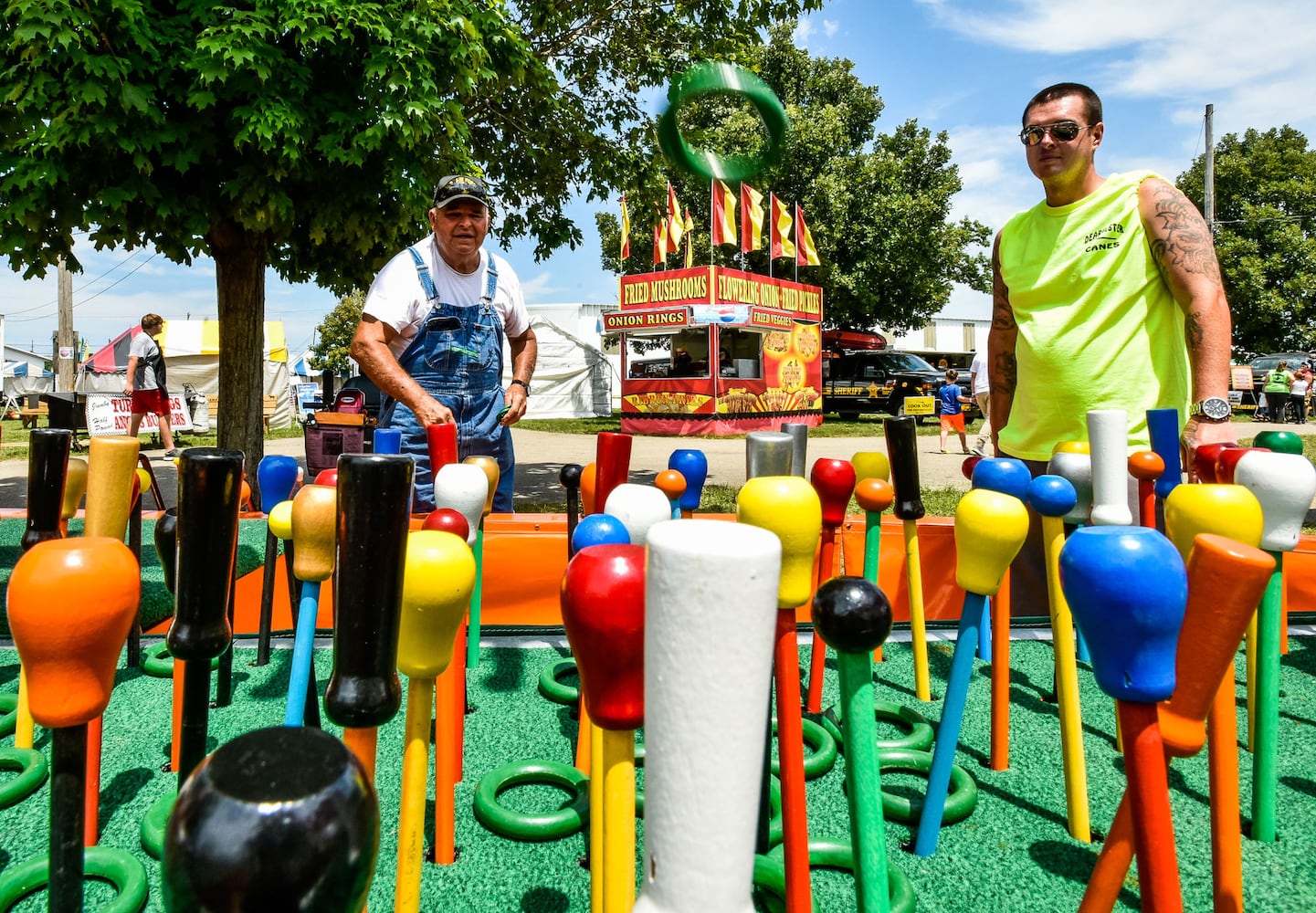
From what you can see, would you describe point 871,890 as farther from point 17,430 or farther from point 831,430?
point 17,430

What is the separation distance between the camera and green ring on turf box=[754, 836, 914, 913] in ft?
3.67

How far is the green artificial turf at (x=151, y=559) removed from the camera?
2.49 metres

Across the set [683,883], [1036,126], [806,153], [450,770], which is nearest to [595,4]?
[1036,126]

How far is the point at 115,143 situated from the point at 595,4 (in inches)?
153

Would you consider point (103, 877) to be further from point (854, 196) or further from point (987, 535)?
point (854, 196)

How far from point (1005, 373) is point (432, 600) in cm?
245

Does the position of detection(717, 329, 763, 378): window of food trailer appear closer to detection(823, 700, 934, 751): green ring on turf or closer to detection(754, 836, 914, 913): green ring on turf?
detection(823, 700, 934, 751): green ring on turf

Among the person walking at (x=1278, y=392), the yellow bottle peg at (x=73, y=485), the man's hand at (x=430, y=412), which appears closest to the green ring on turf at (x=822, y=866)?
the yellow bottle peg at (x=73, y=485)

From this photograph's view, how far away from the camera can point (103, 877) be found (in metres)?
1.22

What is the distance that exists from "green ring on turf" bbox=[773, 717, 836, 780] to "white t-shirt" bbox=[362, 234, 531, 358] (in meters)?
1.88

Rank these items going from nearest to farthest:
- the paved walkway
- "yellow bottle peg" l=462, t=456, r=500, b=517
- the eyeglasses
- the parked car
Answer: "yellow bottle peg" l=462, t=456, r=500, b=517, the eyeglasses, the paved walkway, the parked car

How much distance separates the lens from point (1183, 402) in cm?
227

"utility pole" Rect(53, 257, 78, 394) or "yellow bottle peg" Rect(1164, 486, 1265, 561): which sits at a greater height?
"utility pole" Rect(53, 257, 78, 394)

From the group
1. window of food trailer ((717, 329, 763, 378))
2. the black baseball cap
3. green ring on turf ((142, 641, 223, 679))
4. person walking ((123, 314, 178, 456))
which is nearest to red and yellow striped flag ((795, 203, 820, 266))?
window of food trailer ((717, 329, 763, 378))
